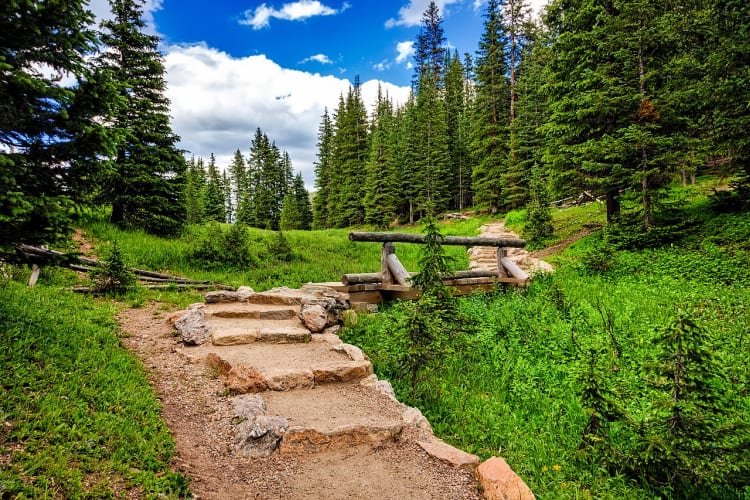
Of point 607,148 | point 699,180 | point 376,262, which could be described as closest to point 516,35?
point 699,180

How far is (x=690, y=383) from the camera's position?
11.0ft

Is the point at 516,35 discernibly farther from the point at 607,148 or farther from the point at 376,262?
the point at 376,262

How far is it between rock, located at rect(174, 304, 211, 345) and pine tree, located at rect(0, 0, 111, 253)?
2696mm

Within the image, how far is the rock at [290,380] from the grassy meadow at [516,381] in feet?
4.04

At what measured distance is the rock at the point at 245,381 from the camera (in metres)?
4.78

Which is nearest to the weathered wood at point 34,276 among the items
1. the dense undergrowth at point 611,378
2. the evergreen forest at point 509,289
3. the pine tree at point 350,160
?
the evergreen forest at point 509,289

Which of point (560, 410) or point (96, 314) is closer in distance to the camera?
point (560, 410)

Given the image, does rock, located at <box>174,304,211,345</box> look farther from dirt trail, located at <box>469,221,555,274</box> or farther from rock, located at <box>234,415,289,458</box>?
dirt trail, located at <box>469,221,555,274</box>

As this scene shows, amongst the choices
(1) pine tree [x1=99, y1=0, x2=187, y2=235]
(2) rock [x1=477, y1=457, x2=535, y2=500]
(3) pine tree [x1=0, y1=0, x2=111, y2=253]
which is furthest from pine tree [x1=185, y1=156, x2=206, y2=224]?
(2) rock [x1=477, y1=457, x2=535, y2=500]

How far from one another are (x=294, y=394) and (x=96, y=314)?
4262 mm

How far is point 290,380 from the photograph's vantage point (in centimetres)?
502

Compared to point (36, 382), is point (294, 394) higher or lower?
lower

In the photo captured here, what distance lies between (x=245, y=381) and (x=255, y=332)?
182 cm

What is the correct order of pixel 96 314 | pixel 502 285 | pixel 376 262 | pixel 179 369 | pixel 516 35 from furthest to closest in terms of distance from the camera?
1. pixel 516 35
2. pixel 376 262
3. pixel 502 285
4. pixel 96 314
5. pixel 179 369
